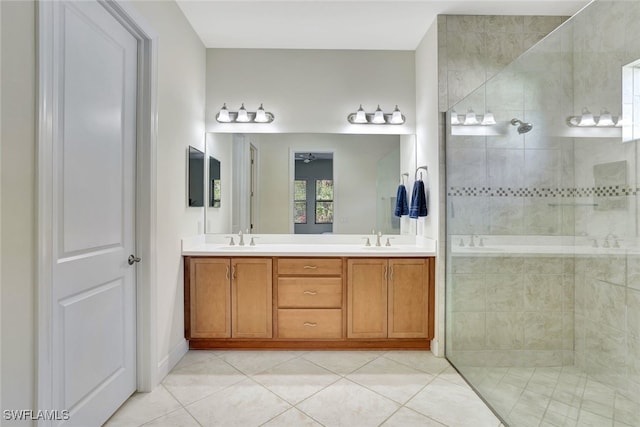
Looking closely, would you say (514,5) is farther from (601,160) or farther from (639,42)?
(601,160)

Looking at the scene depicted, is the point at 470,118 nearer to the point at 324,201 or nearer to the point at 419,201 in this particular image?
the point at 419,201

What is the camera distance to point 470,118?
2375 millimetres

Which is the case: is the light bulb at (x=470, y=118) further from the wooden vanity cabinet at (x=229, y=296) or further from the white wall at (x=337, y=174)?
the wooden vanity cabinet at (x=229, y=296)

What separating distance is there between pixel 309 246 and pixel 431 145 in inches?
53.2

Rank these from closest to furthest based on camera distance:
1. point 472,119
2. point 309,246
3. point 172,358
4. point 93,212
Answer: point 93,212 → point 472,119 → point 172,358 → point 309,246

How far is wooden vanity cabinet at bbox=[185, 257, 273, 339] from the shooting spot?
276cm

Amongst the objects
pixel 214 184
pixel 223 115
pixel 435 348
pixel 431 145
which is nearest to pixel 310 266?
pixel 435 348

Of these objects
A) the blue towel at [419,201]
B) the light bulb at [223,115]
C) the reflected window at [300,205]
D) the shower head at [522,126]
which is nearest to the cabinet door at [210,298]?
the reflected window at [300,205]

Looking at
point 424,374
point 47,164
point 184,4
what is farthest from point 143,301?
point 184,4

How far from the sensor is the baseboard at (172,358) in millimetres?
2324

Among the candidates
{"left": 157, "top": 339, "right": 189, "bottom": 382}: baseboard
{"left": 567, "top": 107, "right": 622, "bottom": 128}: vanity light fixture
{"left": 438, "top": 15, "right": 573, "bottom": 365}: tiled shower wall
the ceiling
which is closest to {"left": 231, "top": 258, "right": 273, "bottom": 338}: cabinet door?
{"left": 157, "top": 339, "right": 189, "bottom": 382}: baseboard

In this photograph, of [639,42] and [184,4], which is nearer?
[639,42]

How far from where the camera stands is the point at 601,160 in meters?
1.41

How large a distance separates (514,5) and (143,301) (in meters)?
3.32
